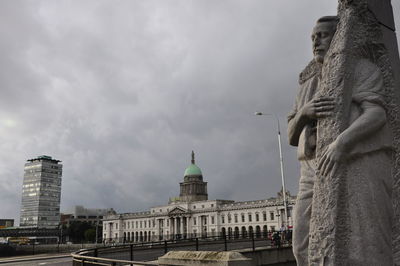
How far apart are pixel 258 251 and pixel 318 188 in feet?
35.1

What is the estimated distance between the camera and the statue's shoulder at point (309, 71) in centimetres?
386

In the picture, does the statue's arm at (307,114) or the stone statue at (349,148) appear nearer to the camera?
the stone statue at (349,148)

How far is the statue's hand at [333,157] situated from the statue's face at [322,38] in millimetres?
1022

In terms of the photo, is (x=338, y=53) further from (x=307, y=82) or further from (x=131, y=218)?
(x=131, y=218)

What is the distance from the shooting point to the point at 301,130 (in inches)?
140

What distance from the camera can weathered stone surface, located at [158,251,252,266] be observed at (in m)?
6.85

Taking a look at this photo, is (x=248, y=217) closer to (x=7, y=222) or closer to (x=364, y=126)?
(x=364, y=126)

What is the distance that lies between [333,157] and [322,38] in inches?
49.7

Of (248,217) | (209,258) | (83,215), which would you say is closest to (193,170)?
(248,217)

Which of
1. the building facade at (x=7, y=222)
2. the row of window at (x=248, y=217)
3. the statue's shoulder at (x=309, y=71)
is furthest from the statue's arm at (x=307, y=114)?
the building facade at (x=7, y=222)

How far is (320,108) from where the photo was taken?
10.4ft

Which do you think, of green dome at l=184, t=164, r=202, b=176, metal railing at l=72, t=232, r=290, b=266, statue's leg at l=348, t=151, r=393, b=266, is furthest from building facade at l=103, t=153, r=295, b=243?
statue's leg at l=348, t=151, r=393, b=266

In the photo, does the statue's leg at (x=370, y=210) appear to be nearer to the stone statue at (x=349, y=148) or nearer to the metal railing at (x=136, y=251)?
the stone statue at (x=349, y=148)

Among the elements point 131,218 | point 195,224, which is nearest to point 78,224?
point 131,218
